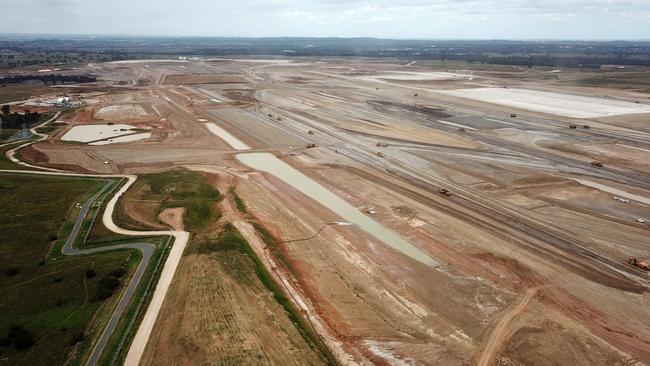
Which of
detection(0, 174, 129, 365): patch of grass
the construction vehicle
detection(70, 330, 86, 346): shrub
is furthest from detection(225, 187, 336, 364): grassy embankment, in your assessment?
the construction vehicle

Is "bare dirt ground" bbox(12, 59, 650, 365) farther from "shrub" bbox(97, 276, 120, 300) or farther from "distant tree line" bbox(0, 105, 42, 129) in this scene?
"distant tree line" bbox(0, 105, 42, 129)

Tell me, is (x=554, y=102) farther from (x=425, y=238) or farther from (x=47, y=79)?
(x=47, y=79)

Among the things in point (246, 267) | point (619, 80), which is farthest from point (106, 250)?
point (619, 80)

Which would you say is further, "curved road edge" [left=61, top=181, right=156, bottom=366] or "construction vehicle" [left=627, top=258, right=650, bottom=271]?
"construction vehicle" [left=627, top=258, right=650, bottom=271]

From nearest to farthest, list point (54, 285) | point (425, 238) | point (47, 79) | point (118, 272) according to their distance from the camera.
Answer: point (54, 285), point (118, 272), point (425, 238), point (47, 79)

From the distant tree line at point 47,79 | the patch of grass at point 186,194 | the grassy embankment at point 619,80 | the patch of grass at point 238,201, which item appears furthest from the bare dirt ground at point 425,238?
the distant tree line at point 47,79
